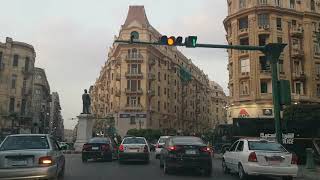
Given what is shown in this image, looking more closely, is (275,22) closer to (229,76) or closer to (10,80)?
(229,76)

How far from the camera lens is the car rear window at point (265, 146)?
1380cm

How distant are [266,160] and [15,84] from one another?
6088 centimetres

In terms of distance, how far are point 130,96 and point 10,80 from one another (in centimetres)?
2131

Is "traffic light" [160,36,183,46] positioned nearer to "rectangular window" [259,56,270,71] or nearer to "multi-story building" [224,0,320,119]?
"multi-story building" [224,0,320,119]

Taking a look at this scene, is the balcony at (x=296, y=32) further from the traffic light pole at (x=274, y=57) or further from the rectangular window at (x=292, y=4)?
the traffic light pole at (x=274, y=57)

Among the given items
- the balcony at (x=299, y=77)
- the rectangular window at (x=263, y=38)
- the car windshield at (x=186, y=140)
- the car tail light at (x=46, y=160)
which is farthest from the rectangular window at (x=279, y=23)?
the car tail light at (x=46, y=160)

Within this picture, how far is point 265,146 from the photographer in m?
13.9

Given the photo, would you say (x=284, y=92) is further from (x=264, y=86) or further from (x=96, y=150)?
(x=264, y=86)

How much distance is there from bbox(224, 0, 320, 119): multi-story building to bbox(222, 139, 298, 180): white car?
1521 inches

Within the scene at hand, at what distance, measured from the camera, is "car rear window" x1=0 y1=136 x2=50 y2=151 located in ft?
37.8

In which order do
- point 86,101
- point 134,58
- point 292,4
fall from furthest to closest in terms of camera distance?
point 134,58
point 292,4
point 86,101

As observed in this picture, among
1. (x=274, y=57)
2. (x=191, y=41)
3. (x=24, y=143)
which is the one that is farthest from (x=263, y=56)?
(x=24, y=143)

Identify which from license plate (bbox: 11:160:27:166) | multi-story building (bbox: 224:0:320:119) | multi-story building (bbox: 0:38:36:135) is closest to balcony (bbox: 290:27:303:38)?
multi-story building (bbox: 224:0:320:119)

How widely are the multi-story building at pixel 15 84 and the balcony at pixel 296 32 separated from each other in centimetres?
4207
